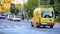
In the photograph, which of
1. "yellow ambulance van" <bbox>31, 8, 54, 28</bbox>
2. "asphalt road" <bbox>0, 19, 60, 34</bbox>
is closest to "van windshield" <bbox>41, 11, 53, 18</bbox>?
"yellow ambulance van" <bbox>31, 8, 54, 28</bbox>

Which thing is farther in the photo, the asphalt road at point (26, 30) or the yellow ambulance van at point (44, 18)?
the yellow ambulance van at point (44, 18)

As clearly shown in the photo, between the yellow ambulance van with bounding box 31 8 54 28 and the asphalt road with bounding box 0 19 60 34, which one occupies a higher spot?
the yellow ambulance van with bounding box 31 8 54 28

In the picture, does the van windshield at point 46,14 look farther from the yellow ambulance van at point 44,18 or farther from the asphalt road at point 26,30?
the asphalt road at point 26,30

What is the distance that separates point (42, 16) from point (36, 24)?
1335mm

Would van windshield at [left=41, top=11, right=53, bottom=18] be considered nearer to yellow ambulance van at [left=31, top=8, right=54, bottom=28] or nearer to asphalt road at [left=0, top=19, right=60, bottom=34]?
yellow ambulance van at [left=31, top=8, right=54, bottom=28]

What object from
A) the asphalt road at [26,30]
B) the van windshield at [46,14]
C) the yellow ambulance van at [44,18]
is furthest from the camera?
the van windshield at [46,14]

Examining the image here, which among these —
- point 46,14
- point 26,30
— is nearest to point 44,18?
point 46,14

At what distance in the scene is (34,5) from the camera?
6894 cm

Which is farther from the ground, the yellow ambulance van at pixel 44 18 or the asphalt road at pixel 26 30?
the yellow ambulance van at pixel 44 18

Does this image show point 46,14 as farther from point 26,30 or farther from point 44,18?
point 26,30

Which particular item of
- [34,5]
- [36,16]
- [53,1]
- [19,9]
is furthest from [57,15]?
[19,9]

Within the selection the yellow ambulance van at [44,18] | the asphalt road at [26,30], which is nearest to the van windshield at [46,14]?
the yellow ambulance van at [44,18]

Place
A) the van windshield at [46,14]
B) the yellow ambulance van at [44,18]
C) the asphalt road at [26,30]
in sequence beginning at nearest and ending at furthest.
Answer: the asphalt road at [26,30], the yellow ambulance van at [44,18], the van windshield at [46,14]

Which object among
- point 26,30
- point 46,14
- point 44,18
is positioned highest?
point 46,14
